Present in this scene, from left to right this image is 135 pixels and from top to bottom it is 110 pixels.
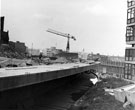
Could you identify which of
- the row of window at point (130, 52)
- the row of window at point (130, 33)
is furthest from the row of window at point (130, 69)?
the row of window at point (130, 33)

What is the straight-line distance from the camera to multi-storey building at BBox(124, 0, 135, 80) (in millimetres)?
28881

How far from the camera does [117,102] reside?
52.3 ft

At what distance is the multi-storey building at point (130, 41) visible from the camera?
28881 millimetres

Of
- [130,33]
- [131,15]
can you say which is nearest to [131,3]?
[131,15]

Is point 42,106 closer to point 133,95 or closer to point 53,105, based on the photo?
point 53,105

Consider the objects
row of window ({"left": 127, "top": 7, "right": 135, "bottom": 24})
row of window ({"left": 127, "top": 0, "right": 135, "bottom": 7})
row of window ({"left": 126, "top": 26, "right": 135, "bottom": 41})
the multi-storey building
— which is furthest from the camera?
row of window ({"left": 127, "top": 0, "right": 135, "bottom": 7})

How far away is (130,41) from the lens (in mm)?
29797

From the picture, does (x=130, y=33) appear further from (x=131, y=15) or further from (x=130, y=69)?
(x=130, y=69)

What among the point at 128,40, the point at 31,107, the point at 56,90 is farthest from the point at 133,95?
the point at 128,40

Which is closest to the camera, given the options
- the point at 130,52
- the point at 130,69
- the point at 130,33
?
the point at 130,69

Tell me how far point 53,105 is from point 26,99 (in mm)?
3774

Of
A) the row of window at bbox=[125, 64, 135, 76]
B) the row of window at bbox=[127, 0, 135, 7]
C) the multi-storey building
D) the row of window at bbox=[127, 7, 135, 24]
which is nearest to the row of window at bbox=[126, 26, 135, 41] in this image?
the multi-storey building

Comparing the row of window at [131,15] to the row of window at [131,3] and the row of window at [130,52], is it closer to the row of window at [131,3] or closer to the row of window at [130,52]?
the row of window at [131,3]

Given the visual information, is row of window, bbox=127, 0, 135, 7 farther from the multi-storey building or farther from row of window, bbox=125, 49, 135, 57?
row of window, bbox=125, 49, 135, 57
